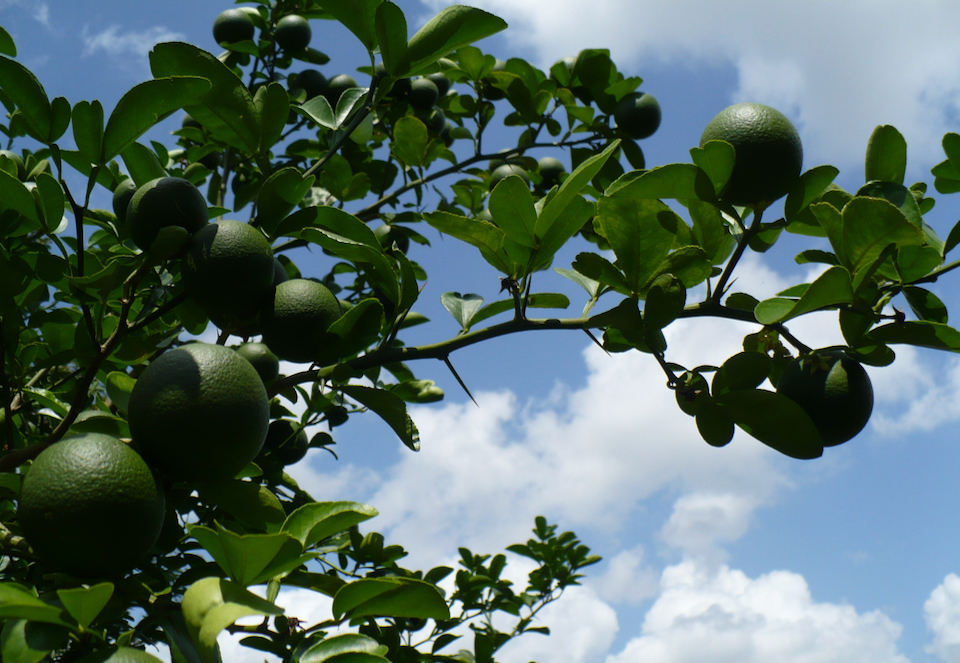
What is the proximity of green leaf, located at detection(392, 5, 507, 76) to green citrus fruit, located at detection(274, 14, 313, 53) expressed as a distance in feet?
7.47

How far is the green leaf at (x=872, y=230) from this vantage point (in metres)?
1.19

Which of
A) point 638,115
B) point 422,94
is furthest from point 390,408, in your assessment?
point 422,94

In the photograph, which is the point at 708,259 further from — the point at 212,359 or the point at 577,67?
the point at 577,67

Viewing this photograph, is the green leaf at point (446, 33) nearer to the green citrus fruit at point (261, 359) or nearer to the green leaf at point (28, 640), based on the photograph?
the green citrus fruit at point (261, 359)

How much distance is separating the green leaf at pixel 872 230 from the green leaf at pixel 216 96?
4.00 feet

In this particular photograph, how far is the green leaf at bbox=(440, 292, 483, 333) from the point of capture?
1686 mm

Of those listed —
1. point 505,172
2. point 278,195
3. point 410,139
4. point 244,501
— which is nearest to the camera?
point 244,501

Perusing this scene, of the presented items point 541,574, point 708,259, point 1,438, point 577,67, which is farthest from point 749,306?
point 541,574

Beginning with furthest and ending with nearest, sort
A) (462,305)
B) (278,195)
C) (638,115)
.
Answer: (638,115)
(462,305)
(278,195)

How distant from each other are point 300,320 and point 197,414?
1.21ft

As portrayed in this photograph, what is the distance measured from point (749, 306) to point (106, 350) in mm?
1296

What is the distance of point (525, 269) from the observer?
1.46 metres

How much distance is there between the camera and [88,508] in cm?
103

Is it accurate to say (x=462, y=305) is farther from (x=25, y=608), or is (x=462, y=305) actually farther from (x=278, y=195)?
(x=25, y=608)
